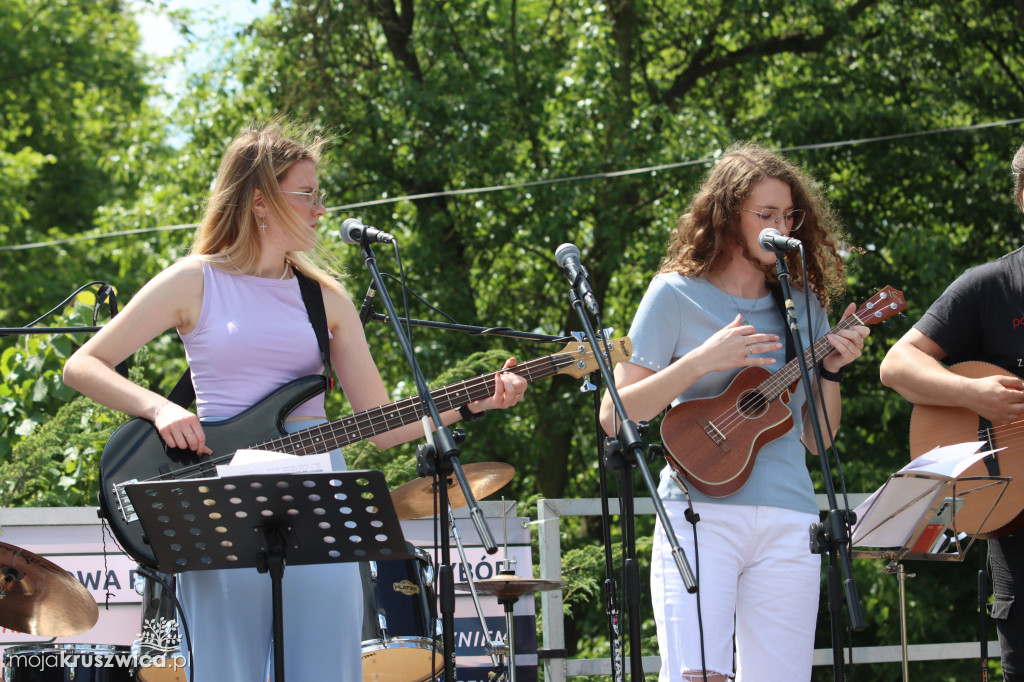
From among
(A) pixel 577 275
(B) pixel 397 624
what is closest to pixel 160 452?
(A) pixel 577 275

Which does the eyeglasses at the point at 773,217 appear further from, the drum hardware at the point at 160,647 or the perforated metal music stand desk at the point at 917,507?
the drum hardware at the point at 160,647

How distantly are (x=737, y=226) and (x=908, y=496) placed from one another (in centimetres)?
101

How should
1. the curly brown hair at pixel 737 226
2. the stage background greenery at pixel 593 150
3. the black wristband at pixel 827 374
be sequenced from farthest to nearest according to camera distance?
the stage background greenery at pixel 593 150 → the curly brown hair at pixel 737 226 → the black wristband at pixel 827 374

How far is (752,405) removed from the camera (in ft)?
11.1

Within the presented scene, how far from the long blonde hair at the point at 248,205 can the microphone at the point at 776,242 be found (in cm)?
130

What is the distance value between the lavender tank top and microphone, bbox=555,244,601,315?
0.79 meters

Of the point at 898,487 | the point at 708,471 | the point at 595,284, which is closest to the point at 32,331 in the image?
the point at 708,471

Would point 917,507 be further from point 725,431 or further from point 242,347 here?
point 242,347

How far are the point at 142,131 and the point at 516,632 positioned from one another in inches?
416

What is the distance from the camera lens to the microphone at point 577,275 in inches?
111

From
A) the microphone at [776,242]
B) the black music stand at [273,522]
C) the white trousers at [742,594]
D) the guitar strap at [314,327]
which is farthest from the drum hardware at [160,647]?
the microphone at [776,242]

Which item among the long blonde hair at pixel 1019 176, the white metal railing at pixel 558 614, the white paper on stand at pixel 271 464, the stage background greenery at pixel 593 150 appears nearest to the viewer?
the white paper on stand at pixel 271 464

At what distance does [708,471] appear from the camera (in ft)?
10.4

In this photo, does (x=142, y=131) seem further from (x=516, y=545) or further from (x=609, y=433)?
(x=609, y=433)
